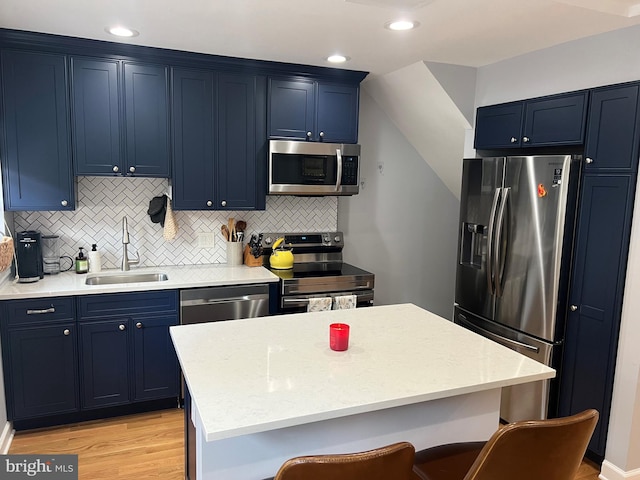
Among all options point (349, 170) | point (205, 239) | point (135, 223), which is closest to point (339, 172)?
point (349, 170)

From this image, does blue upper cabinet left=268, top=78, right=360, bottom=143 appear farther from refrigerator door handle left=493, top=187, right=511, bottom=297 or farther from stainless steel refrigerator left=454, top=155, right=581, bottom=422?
refrigerator door handle left=493, top=187, right=511, bottom=297

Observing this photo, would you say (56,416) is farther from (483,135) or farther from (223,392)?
(483,135)

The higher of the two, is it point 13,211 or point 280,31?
point 280,31

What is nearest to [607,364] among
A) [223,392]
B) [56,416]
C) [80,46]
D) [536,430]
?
[536,430]

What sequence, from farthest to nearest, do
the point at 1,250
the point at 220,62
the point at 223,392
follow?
the point at 220,62 → the point at 1,250 → the point at 223,392

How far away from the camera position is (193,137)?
334 cm

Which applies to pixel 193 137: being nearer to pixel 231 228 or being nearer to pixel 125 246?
pixel 231 228

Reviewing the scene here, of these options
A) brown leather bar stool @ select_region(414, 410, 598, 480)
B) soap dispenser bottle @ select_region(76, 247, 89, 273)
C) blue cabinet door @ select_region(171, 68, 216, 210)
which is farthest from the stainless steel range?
brown leather bar stool @ select_region(414, 410, 598, 480)

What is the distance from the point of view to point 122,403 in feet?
10.2

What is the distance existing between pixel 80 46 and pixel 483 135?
9.19 feet

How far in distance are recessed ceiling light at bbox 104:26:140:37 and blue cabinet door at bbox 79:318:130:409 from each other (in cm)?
175

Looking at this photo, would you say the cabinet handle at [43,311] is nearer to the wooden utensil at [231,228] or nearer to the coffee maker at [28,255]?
the coffee maker at [28,255]

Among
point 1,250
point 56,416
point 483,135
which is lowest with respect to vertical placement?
point 56,416

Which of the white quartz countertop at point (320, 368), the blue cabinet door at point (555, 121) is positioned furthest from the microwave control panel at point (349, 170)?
the white quartz countertop at point (320, 368)
